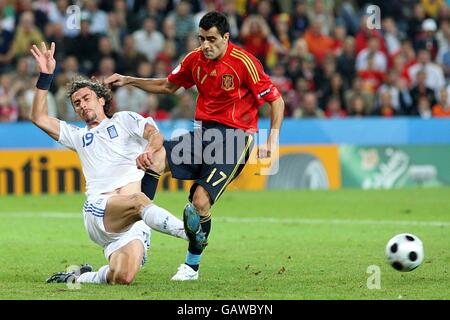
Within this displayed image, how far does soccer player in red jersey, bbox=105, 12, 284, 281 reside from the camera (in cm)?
950

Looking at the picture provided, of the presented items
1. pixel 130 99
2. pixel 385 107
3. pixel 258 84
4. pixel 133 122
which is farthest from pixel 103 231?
pixel 385 107

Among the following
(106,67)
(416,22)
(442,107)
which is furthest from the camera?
(416,22)

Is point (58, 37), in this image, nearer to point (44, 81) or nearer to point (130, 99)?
point (130, 99)

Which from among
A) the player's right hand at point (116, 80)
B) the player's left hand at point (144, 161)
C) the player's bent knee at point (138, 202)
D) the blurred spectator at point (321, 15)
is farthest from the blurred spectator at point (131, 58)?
the player's left hand at point (144, 161)

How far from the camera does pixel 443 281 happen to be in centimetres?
897

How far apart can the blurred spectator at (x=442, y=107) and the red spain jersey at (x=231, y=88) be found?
38.6ft

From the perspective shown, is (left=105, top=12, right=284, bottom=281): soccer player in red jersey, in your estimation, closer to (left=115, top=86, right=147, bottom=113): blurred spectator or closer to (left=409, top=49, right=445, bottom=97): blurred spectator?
(left=115, top=86, right=147, bottom=113): blurred spectator

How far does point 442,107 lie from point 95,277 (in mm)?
13496

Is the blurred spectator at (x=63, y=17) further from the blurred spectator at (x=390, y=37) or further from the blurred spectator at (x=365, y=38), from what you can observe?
the blurred spectator at (x=390, y=37)

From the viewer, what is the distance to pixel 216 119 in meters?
9.77

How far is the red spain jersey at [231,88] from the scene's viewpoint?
973cm
